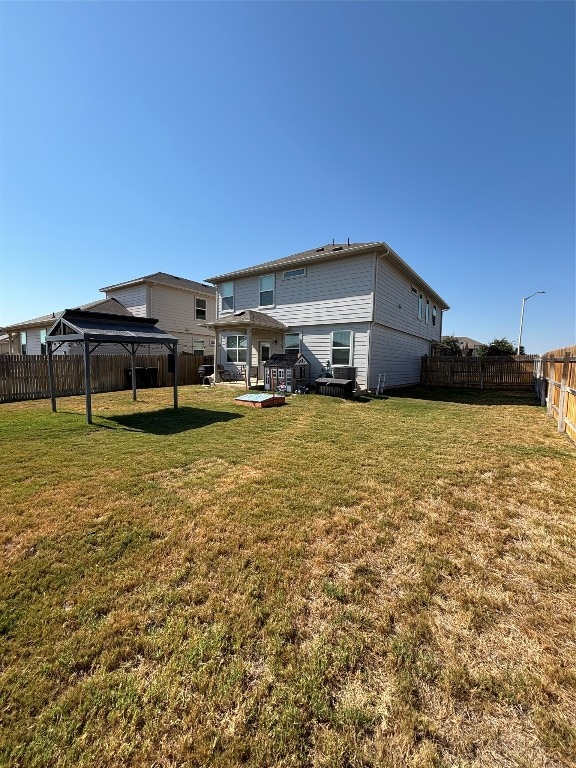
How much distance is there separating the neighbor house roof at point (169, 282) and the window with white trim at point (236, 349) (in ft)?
23.3

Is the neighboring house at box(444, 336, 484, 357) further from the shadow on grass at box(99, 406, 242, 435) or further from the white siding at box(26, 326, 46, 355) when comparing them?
the white siding at box(26, 326, 46, 355)

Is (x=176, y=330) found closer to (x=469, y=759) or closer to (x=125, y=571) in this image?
(x=125, y=571)

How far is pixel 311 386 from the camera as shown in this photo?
13.4 metres

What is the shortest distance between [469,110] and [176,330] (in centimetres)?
1833

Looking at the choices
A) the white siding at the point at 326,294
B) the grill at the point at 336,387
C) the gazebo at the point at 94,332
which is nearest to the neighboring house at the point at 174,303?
the white siding at the point at 326,294

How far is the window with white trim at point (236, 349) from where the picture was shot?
51.6 feet

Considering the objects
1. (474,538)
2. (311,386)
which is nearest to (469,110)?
(311,386)

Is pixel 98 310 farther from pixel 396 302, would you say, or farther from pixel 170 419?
pixel 396 302

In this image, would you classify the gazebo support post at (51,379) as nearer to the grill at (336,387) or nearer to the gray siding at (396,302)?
the grill at (336,387)

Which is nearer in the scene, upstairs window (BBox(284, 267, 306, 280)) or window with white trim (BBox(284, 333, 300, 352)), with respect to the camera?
upstairs window (BBox(284, 267, 306, 280))

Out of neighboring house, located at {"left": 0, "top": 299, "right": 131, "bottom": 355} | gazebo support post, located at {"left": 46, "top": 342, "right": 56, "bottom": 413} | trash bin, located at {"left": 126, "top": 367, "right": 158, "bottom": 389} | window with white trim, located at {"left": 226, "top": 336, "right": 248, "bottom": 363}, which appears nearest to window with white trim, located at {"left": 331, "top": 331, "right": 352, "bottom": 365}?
window with white trim, located at {"left": 226, "top": 336, "right": 248, "bottom": 363}

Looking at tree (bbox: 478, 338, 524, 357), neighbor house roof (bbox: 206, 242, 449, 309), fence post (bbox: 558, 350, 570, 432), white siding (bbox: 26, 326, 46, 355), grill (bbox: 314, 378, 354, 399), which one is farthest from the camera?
tree (bbox: 478, 338, 524, 357)

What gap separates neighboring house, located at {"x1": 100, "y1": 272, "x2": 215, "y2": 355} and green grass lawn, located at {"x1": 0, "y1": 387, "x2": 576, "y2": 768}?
17.1 m

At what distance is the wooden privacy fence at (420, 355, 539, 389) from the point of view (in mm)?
16812
